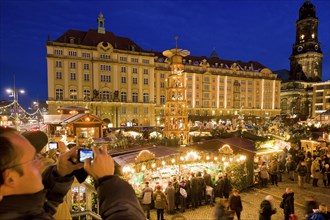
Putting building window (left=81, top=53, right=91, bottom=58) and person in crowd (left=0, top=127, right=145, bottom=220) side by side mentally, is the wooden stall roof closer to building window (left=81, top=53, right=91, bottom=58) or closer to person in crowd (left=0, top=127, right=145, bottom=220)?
person in crowd (left=0, top=127, right=145, bottom=220)

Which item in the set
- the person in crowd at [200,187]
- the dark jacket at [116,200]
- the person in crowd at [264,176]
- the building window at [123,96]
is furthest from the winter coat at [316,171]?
the building window at [123,96]

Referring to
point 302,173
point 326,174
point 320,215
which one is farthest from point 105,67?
point 320,215

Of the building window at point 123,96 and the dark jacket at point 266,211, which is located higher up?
the building window at point 123,96

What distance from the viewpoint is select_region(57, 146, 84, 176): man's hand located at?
1.44 metres

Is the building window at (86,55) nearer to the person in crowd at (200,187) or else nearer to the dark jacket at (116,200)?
the person in crowd at (200,187)

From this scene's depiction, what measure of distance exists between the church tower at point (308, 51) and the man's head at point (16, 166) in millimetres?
93180

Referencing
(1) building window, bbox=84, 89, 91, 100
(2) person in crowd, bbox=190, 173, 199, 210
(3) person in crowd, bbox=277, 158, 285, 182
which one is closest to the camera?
(2) person in crowd, bbox=190, 173, 199, 210

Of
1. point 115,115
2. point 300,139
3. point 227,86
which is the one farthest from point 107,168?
point 227,86

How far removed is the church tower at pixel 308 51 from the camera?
80.0 m

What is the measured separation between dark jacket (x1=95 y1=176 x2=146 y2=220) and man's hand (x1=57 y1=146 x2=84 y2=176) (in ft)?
0.95

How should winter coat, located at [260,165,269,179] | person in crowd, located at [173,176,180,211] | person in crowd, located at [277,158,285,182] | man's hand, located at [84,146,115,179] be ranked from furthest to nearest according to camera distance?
person in crowd, located at [277,158,285,182] → winter coat, located at [260,165,269,179] → person in crowd, located at [173,176,180,211] → man's hand, located at [84,146,115,179]

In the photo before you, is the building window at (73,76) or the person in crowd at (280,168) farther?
the building window at (73,76)

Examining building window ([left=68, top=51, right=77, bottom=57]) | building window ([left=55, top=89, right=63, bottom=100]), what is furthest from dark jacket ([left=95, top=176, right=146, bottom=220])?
building window ([left=68, top=51, right=77, bottom=57])

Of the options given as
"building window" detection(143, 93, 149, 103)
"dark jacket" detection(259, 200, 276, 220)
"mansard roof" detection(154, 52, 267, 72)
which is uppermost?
"mansard roof" detection(154, 52, 267, 72)
